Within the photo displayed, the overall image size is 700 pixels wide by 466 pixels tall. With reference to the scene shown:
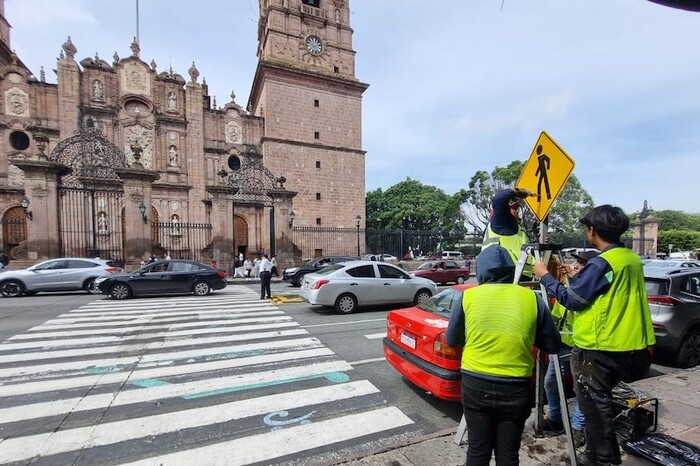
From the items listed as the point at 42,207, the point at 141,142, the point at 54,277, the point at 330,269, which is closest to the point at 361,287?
the point at 330,269

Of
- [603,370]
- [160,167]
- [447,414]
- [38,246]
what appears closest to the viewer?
[603,370]

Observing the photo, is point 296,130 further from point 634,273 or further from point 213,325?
point 634,273

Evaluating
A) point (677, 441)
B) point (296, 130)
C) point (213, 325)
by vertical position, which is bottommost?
point (213, 325)

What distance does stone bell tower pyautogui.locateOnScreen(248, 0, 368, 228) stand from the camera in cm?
3072

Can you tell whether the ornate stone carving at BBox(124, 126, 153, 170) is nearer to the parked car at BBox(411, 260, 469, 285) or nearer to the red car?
the parked car at BBox(411, 260, 469, 285)

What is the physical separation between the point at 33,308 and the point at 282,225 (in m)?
13.0

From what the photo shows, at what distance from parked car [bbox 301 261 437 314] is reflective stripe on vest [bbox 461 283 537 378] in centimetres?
724

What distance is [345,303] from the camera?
9.36 m

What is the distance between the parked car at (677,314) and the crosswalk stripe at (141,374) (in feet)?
17.0

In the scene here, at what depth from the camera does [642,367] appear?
2520mm

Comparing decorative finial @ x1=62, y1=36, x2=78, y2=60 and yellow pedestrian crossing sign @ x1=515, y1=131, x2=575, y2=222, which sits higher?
decorative finial @ x1=62, y1=36, x2=78, y2=60

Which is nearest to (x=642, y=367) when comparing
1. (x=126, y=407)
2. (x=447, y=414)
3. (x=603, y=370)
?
(x=603, y=370)

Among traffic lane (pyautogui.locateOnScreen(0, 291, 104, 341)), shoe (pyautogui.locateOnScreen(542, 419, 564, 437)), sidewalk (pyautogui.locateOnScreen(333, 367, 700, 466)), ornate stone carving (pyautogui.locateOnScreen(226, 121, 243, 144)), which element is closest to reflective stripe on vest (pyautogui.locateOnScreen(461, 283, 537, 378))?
sidewalk (pyautogui.locateOnScreen(333, 367, 700, 466))

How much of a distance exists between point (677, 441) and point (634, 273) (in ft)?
5.20
